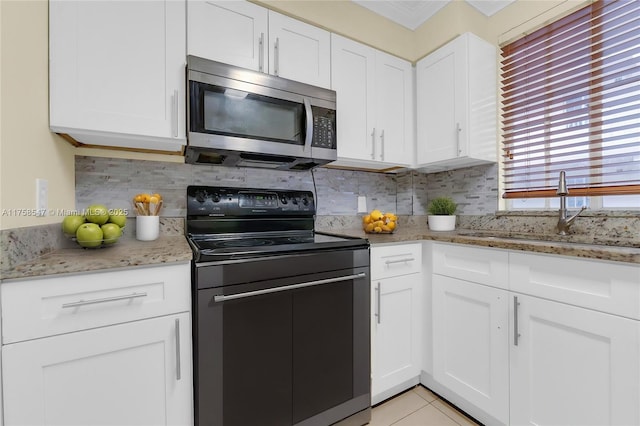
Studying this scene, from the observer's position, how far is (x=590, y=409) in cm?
105

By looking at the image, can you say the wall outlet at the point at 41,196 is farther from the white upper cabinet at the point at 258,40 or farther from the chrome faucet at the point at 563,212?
the chrome faucet at the point at 563,212

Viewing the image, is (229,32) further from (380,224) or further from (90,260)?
(380,224)

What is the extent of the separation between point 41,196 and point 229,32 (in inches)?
42.4

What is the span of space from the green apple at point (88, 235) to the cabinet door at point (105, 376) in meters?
0.38

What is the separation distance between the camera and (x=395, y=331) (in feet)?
5.17

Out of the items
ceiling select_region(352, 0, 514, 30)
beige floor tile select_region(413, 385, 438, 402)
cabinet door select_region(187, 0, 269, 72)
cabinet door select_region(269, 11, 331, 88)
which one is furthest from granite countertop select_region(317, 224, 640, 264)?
ceiling select_region(352, 0, 514, 30)

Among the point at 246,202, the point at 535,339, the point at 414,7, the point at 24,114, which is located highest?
the point at 414,7

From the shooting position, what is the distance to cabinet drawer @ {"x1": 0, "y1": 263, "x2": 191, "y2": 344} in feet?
2.64

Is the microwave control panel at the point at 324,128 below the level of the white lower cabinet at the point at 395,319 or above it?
above

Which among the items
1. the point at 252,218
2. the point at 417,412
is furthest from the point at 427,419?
the point at 252,218

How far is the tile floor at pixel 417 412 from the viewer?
57.0 inches

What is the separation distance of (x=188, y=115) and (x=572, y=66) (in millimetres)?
2116

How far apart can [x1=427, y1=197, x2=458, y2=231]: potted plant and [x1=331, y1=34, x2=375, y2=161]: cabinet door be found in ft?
2.06

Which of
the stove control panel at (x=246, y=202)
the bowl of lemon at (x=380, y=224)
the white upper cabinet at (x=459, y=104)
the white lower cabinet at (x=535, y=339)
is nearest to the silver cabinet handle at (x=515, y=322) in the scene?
the white lower cabinet at (x=535, y=339)
